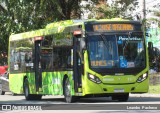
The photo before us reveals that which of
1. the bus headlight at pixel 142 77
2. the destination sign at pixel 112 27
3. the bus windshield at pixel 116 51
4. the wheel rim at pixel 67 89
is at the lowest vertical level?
the wheel rim at pixel 67 89

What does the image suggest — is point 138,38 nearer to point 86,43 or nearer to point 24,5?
point 86,43

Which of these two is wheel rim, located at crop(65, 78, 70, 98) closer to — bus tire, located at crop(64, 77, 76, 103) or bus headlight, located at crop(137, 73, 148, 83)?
bus tire, located at crop(64, 77, 76, 103)

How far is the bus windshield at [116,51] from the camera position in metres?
23.1

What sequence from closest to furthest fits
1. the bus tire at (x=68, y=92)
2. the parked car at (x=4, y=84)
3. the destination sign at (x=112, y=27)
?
the destination sign at (x=112, y=27) → the bus tire at (x=68, y=92) → the parked car at (x=4, y=84)

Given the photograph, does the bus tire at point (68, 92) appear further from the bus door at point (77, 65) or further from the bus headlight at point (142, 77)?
the bus headlight at point (142, 77)

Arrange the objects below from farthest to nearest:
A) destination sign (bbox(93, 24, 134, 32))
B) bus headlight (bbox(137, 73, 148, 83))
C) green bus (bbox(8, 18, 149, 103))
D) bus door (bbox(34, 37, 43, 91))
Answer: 1. bus door (bbox(34, 37, 43, 91))
2. destination sign (bbox(93, 24, 134, 32))
3. bus headlight (bbox(137, 73, 148, 83))
4. green bus (bbox(8, 18, 149, 103))

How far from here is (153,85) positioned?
36.8 metres

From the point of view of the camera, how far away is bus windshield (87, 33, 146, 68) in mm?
23078

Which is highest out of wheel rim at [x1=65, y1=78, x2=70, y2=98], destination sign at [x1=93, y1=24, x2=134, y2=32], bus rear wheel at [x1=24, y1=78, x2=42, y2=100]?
destination sign at [x1=93, y1=24, x2=134, y2=32]

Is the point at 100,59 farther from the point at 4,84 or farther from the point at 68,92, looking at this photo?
the point at 4,84

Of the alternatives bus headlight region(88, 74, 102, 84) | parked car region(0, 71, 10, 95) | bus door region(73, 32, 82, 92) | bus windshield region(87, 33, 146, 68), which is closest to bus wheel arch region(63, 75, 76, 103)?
bus door region(73, 32, 82, 92)

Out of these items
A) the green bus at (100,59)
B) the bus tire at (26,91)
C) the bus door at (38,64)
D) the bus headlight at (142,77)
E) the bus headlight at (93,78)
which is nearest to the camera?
the bus headlight at (93,78)

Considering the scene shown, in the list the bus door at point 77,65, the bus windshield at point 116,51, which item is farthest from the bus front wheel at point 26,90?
the bus windshield at point 116,51

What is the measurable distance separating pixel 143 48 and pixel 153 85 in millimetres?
13420
